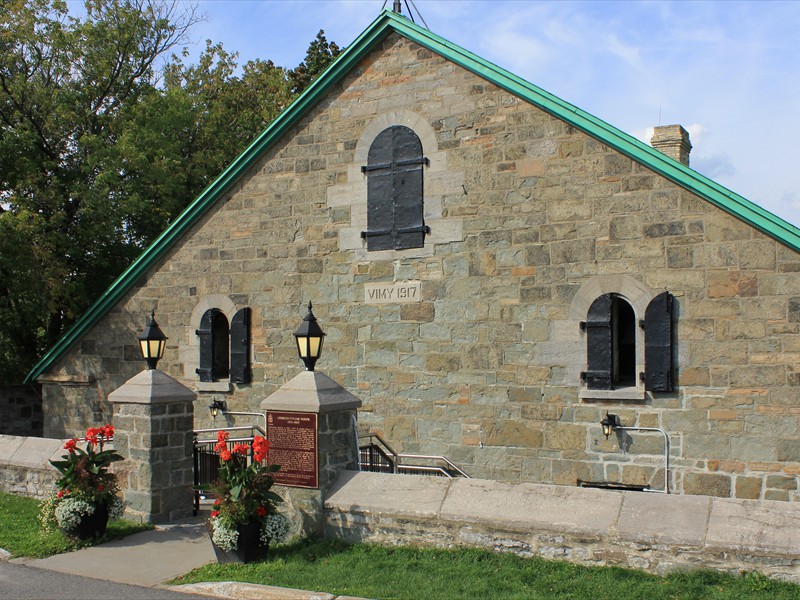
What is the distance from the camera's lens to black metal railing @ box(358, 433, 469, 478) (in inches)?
484

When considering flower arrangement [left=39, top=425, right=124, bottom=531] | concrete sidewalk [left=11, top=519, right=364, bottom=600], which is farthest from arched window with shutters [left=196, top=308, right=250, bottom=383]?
concrete sidewalk [left=11, top=519, right=364, bottom=600]

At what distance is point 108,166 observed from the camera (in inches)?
726

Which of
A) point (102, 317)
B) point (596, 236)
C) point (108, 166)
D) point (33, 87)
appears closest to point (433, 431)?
point (596, 236)

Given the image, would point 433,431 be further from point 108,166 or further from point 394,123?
point 108,166

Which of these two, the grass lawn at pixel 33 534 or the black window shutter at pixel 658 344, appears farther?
the black window shutter at pixel 658 344

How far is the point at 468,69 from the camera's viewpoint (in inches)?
487

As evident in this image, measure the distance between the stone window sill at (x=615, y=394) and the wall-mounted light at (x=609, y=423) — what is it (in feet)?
0.82

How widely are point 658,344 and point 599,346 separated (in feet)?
2.63

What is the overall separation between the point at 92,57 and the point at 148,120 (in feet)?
6.31

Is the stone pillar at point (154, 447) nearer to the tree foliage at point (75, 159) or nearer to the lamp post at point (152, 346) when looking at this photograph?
the lamp post at point (152, 346)

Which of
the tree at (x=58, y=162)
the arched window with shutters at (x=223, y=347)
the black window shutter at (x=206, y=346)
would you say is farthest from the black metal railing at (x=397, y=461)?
the tree at (x=58, y=162)

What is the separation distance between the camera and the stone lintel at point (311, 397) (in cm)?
873

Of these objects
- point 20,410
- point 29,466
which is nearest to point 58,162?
point 20,410

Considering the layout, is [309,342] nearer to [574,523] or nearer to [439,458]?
[574,523]
